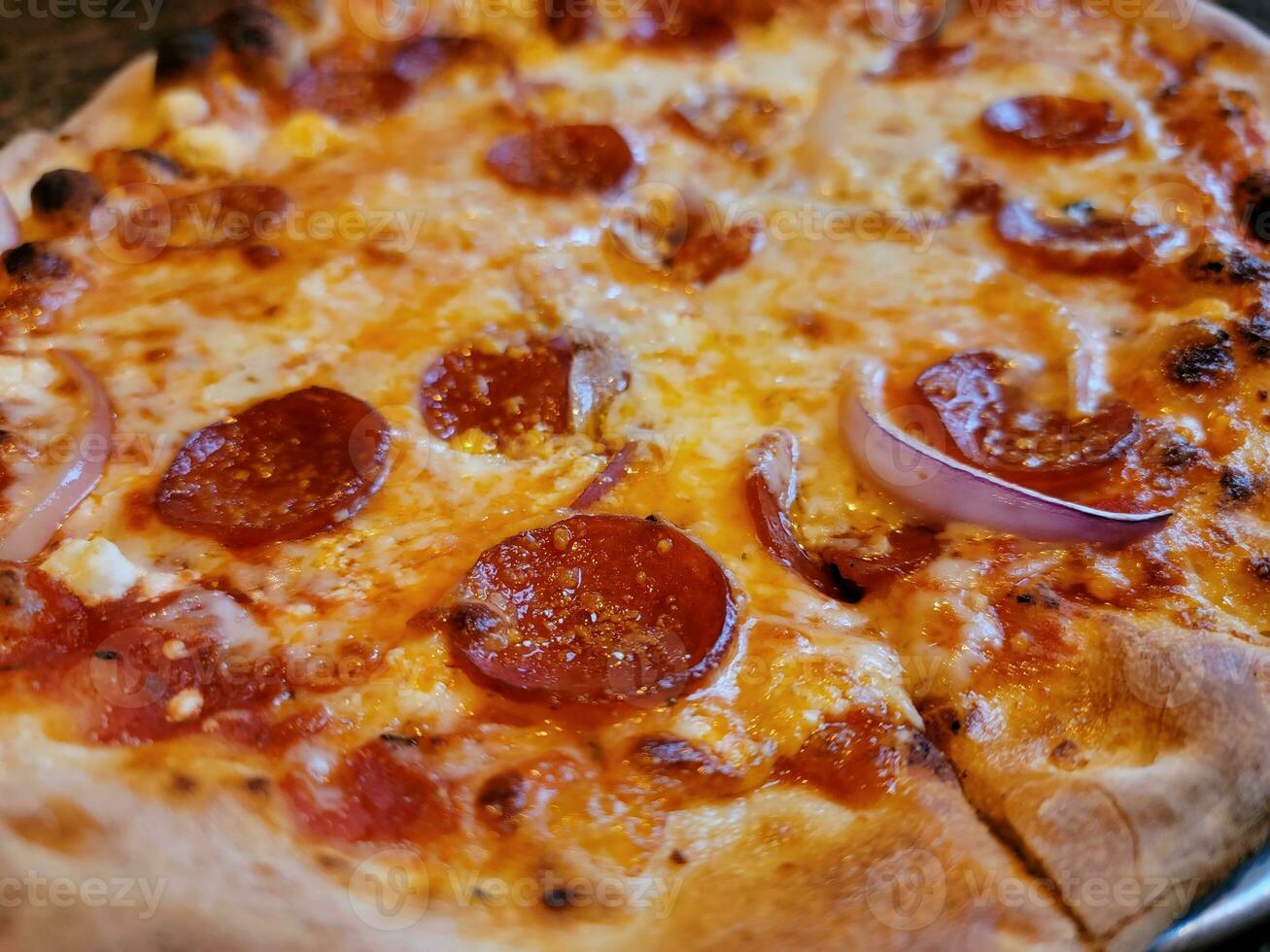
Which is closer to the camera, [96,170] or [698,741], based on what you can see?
[698,741]

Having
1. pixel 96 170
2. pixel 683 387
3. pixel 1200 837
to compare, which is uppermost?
pixel 96 170

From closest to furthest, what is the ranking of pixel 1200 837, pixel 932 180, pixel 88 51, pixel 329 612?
pixel 1200 837
pixel 329 612
pixel 932 180
pixel 88 51

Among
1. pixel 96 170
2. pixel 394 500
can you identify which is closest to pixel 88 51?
pixel 96 170

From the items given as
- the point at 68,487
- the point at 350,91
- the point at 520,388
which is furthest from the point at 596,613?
the point at 350,91

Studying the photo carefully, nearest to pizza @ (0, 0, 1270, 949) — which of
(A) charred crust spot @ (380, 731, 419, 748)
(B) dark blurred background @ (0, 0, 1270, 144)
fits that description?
(A) charred crust spot @ (380, 731, 419, 748)

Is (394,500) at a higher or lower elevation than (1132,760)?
higher

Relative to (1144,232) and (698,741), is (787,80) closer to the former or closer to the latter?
(1144,232)

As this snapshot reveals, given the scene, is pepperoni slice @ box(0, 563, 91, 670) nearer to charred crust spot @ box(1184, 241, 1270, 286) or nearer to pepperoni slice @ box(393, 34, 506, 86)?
pepperoni slice @ box(393, 34, 506, 86)

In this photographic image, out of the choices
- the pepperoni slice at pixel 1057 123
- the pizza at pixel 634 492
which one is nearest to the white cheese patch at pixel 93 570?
the pizza at pixel 634 492
